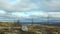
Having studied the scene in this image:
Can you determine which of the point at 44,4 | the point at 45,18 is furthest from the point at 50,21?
the point at 44,4

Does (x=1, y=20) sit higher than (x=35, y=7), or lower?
lower

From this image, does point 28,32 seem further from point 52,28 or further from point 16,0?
point 16,0

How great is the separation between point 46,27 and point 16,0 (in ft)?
5.45

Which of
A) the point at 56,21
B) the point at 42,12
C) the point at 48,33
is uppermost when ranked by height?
the point at 42,12

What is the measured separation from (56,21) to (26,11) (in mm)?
1291

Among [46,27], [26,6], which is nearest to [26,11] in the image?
[26,6]

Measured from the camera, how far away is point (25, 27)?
20.1 feet

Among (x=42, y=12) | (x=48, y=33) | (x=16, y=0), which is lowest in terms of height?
(x=48, y=33)

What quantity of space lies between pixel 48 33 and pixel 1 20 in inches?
78.2

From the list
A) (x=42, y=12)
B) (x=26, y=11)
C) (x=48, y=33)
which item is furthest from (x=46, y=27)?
(x=26, y=11)

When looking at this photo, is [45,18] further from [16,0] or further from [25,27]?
[16,0]

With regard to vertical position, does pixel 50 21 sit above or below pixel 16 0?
below

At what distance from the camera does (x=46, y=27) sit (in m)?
6.27

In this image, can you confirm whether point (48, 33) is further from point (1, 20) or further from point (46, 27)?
point (1, 20)
